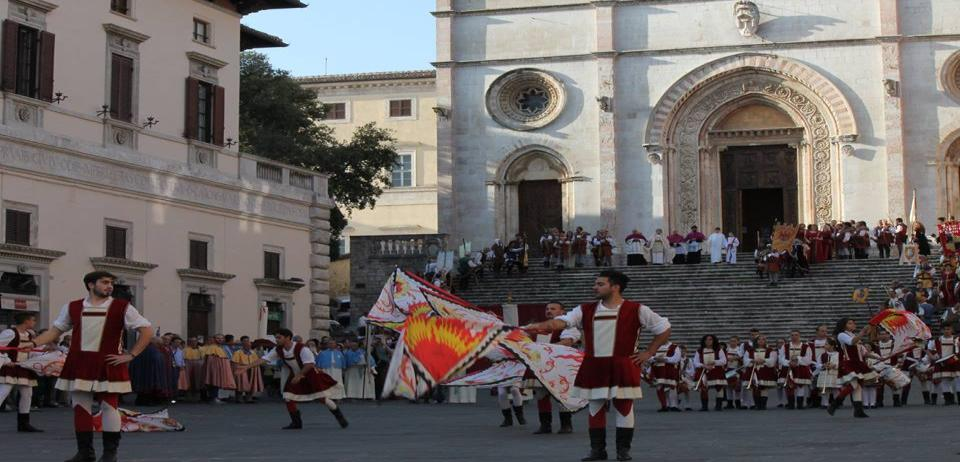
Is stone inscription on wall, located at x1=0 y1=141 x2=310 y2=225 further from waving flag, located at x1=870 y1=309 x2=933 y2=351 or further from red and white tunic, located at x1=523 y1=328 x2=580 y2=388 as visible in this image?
waving flag, located at x1=870 y1=309 x2=933 y2=351

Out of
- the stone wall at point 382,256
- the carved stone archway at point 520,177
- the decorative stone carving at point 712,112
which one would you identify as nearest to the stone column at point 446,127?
the carved stone archway at point 520,177

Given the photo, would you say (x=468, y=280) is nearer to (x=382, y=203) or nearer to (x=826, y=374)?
(x=826, y=374)

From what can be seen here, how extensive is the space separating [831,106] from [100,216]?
2574cm

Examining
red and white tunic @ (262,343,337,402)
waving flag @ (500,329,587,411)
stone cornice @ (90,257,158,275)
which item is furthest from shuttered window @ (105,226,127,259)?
waving flag @ (500,329,587,411)

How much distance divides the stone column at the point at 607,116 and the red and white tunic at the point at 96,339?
1506 inches

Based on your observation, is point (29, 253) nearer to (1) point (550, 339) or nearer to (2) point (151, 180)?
(2) point (151, 180)

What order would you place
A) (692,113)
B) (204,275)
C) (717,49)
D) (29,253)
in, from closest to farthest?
(29,253) → (204,275) → (717,49) → (692,113)

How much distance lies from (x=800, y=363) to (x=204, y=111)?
56.1 feet

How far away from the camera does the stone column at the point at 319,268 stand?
139 feet

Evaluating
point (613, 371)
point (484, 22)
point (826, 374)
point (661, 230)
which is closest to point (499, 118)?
point (484, 22)

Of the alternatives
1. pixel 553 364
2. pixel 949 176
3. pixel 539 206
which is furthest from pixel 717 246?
pixel 553 364

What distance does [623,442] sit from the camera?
→ 1479 cm

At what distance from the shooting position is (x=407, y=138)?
73.2m

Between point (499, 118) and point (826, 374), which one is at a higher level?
point (499, 118)
